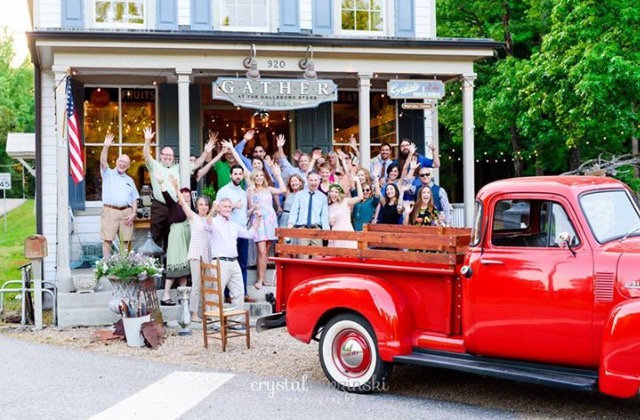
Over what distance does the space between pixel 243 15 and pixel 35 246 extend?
632cm

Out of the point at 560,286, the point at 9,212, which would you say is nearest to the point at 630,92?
the point at 560,286

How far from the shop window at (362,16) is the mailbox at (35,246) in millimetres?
7320

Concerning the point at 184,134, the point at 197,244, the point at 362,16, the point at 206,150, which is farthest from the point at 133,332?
the point at 362,16

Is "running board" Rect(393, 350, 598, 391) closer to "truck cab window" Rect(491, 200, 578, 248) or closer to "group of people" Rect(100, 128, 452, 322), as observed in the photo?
"truck cab window" Rect(491, 200, 578, 248)

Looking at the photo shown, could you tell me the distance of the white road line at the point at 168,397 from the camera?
6.73 metres

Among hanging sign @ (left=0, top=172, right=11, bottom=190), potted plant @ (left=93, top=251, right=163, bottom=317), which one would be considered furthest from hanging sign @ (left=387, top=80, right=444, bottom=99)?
hanging sign @ (left=0, top=172, right=11, bottom=190)

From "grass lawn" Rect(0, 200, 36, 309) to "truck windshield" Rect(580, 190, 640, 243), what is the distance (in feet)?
32.8

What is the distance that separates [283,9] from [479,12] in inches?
501

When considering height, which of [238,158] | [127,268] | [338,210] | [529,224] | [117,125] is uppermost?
[117,125]

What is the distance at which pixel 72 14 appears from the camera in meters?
14.2

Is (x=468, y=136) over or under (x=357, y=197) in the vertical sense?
over

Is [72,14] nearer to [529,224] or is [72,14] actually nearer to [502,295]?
[529,224]

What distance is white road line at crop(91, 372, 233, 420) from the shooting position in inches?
265

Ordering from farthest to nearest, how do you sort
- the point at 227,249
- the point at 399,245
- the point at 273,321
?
1. the point at 227,249
2. the point at 273,321
3. the point at 399,245
